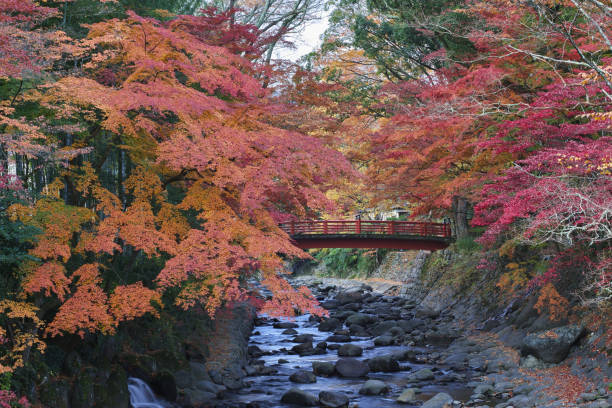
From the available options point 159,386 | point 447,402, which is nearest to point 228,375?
point 159,386

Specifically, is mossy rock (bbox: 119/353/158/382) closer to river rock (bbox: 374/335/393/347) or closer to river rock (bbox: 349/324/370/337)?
river rock (bbox: 374/335/393/347)

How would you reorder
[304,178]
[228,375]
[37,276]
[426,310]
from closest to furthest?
[37,276] < [304,178] < [228,375] < [426,310]

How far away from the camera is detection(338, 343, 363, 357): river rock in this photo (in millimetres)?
15844

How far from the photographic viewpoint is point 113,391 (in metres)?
9.27

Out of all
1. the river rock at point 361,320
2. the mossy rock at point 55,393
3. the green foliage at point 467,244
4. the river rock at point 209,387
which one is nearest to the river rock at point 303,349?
the river rock at point 361,320

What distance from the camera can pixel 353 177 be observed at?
9227mm

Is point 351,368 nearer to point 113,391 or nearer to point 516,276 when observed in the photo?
point 516,276

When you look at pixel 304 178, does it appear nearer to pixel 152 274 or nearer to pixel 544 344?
pixel 152 274

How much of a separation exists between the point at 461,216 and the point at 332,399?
12.8 metres

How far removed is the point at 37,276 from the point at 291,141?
14.4 ft

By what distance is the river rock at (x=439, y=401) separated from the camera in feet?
33.9

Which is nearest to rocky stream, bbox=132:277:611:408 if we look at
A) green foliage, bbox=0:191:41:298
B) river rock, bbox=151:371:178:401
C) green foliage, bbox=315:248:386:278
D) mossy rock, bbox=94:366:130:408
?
river rock, bbox=151:371:178:401

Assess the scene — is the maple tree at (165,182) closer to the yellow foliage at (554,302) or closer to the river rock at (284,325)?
the yellow foliage at (554,302)

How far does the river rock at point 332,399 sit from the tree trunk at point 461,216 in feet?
39.6
